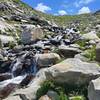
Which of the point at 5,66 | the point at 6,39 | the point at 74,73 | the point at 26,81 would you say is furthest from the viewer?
the point at 6,39

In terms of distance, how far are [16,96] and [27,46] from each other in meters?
17.8

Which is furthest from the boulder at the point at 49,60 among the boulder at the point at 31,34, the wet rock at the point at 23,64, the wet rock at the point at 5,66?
the boulder at the point at 31,34

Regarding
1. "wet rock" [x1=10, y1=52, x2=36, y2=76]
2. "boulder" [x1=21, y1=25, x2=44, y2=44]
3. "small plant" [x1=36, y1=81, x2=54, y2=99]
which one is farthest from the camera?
"boulder" [x1=21, y1=25, x2=44, y2=44]

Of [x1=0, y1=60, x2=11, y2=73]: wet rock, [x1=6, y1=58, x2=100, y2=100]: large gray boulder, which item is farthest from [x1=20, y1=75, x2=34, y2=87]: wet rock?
[x1=0, y1=60, x2=11, y2=73]: wet rock

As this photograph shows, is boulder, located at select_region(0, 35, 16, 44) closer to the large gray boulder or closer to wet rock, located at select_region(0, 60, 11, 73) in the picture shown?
wet rock, located at select_region(0, 60, 11, 73)

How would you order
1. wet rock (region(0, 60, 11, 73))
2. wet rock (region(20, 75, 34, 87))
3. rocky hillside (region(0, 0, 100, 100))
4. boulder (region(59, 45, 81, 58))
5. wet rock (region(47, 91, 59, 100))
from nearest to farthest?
wet rock (region(47, 91, 59, 100)), rocky hillside (region(0, 0, 100, 100)), wet rock (region(20, 75, 34, 87)), boulder (region(59, 45, 81, 58)), wet rock (region(0, 60, 11, 73))

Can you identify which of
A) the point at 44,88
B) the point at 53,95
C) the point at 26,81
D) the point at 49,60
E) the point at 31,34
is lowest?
the point at 26,81

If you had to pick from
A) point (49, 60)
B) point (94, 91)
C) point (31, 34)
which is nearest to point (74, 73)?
point (94, 91)

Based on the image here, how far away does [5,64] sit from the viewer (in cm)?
3244

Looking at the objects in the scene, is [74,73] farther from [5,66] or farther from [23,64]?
[5,66]

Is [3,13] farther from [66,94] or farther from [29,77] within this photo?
[66,94]

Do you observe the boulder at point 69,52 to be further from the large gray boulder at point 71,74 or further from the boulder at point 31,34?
the boulder at point 31,34

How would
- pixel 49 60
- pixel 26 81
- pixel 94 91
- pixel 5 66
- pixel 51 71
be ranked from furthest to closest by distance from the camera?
pixel 5 66, pixel 49 60, pixel 26 81, pixel 51 71, pixel 94 91

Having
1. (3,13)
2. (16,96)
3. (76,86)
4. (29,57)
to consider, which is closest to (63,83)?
(76,86)
